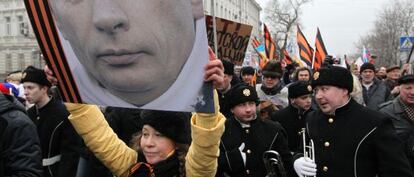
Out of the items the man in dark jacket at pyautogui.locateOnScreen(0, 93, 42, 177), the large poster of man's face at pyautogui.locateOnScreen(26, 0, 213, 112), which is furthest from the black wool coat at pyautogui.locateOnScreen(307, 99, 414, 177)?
the man in dark jacket at pyautogui.locateOnScreen(0, 93, 42, 177)

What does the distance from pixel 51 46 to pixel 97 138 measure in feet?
2.58

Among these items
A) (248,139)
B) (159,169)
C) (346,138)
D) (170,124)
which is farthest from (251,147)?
(159,169)

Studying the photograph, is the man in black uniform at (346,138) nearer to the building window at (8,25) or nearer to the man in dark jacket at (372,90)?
the man in dark jacket at (372,90)

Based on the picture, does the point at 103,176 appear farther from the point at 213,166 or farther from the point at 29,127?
the point at 213,166

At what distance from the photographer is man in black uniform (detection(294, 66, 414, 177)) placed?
3.61m

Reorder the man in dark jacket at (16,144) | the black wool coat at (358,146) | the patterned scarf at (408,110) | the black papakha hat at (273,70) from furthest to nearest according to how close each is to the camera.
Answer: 1. the black papakha hat at (273,70)
2. the patterned scarf at (408,110)
3. the black wool coat at (358,146)
4. the man in dark jacket at (16,144)

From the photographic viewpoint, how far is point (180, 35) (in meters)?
2.46

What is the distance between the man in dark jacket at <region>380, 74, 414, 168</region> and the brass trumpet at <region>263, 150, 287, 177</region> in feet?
5.58

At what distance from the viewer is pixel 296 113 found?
574 cm

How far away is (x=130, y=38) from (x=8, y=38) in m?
50.8

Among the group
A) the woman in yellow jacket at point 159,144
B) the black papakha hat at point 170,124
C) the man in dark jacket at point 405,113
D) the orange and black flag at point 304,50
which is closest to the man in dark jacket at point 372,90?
the orange and black flag at point 304,50

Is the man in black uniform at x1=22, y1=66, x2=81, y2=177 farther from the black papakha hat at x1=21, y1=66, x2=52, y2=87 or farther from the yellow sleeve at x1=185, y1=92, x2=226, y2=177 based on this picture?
the yellow sleeve at x1=185, y1=92, x2=226, y2=177

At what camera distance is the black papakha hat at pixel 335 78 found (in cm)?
395

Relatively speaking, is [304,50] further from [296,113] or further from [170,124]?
[170,124]
